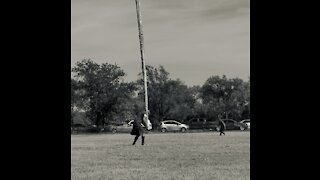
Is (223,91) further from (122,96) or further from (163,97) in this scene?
(122,96)

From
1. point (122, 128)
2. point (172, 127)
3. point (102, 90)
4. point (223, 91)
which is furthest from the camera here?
point (223, 91)

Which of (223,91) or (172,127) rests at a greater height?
Answer: (223,91)

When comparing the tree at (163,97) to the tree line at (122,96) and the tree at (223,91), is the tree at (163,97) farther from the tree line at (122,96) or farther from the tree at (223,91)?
the tree at (223,91)

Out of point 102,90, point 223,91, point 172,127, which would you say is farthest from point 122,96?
point 223,91

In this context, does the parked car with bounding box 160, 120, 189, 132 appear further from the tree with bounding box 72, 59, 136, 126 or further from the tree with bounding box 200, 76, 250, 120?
the tree with bounding box 200, 76, 250, 120

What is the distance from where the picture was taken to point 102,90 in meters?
73.2

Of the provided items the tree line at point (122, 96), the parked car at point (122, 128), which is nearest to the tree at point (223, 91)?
the tree line at point (122, 96)
